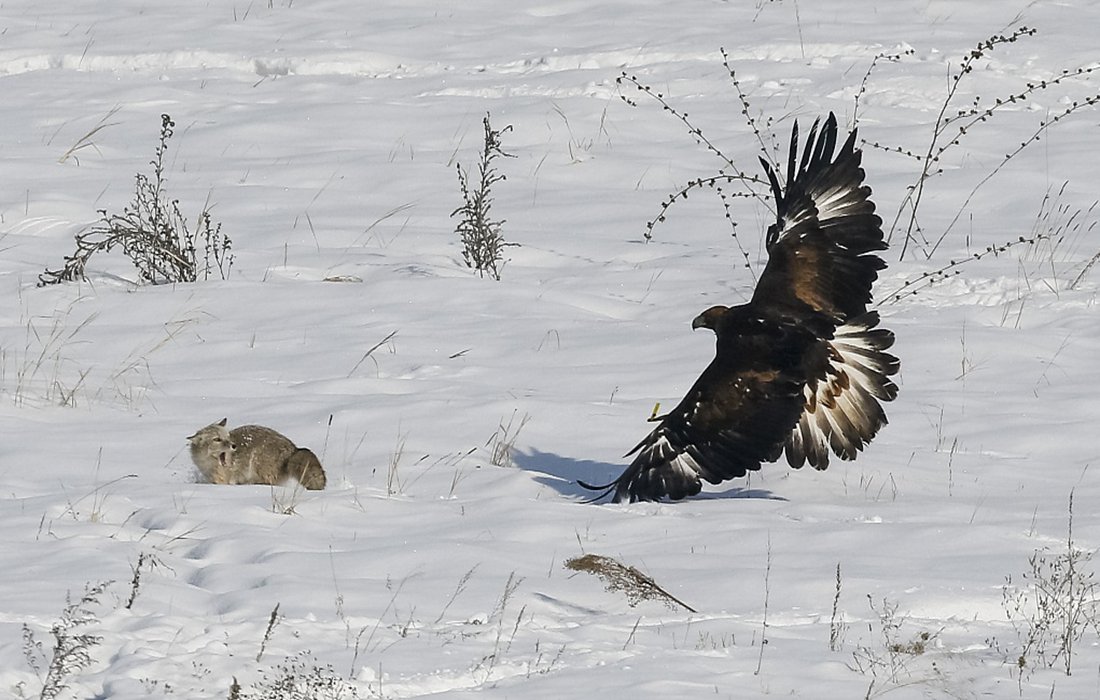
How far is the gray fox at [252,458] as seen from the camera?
248 inches

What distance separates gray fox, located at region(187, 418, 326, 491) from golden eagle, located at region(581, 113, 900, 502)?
1.08m

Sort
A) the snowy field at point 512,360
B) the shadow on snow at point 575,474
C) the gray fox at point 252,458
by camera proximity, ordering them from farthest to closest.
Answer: the shadow on snow at point 575,474 < the gray fox at point 252,458 < the snowy field at point 512,360

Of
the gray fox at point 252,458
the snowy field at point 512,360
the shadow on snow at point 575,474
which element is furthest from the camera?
the shadow on snow at point 575,474

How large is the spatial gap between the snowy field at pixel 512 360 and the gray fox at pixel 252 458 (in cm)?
12

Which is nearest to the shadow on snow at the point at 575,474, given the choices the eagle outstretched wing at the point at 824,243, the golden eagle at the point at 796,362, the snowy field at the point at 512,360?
the snowy field at the point at 512,360

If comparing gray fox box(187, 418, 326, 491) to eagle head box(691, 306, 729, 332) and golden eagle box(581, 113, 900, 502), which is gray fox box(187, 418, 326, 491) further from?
eagle head box(691, 306, 729, 332)

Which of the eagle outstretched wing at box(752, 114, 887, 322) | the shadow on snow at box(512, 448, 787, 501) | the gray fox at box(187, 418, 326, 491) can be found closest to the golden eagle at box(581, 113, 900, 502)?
the eagle outstretched wing at box(752, 114, 887, 322)

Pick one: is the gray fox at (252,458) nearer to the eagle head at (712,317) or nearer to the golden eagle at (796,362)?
the golden eagle at (796,362)

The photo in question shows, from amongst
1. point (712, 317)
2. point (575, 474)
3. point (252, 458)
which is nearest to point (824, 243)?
point (712, 317)

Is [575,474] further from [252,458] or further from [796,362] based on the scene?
[252,458]

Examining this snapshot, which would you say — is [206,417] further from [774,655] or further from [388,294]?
[774,655]

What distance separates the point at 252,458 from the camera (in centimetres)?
636

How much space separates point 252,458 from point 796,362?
82.4 inches

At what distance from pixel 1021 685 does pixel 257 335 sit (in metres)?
5.21
